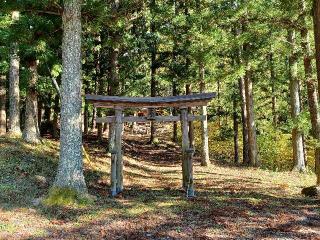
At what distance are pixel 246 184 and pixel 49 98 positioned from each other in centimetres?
1687

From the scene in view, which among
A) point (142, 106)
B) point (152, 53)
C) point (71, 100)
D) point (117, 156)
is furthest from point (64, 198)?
point (152, 53)

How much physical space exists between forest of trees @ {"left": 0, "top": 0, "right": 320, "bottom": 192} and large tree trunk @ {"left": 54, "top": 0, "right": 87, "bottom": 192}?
1.2 inches

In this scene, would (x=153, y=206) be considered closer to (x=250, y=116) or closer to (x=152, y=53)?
(x=250, y=116)

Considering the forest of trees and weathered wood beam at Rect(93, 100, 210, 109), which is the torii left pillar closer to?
weathered wood beam at Rect(93, 100, 210, 109)

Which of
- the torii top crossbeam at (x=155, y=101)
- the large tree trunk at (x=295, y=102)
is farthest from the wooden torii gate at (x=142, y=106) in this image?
the large tree trunk at (x=295, y=102)

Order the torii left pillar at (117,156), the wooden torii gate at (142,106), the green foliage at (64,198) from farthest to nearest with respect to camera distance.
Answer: the torii left pillar at (117,156) < the wooden torii gate at (142,106) < the green foliage at (64,198)

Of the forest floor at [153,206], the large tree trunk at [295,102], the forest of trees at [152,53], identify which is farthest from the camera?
the large tree trunk at [295,102]

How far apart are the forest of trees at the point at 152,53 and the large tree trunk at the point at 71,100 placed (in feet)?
0.10

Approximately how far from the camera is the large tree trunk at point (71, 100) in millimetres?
12289

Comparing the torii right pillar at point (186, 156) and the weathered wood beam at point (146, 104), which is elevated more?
the weathered wood beam at point (146, 104)

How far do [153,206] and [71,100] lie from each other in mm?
4068

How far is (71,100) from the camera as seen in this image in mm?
12359

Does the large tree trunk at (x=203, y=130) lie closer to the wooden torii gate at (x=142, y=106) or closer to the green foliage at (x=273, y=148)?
the wooden torii gate at (x=142, y=106)

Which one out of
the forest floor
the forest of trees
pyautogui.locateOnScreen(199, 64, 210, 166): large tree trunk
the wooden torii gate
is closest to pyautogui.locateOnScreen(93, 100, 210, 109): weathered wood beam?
the wooden torii gate
